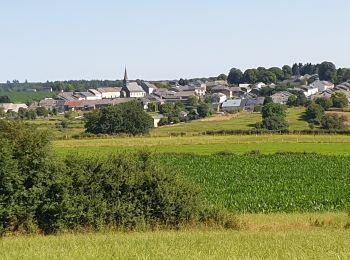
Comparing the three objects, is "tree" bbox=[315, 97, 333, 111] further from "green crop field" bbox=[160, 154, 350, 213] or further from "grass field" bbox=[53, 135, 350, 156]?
"green crop field" bbox=[160, 154, 350, 213]

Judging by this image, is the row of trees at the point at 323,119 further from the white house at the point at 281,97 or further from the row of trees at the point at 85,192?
the row of trees at the point at 85,192

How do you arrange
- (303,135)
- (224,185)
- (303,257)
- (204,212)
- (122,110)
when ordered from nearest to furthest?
(303,257) < (204,212) < (224,185) < (303,135) < (122,110)

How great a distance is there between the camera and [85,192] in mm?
18625

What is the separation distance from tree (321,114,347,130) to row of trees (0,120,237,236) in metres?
76.0

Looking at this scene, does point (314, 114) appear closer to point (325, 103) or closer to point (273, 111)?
point (273, 111)

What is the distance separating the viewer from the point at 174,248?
37.5 ft

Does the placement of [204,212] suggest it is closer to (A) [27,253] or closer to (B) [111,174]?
(B) [111,174]

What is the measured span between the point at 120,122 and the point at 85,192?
7386 centimetres

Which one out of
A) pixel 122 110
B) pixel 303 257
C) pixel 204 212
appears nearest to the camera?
pixel 303 257

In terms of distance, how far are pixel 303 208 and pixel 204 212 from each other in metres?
8.32

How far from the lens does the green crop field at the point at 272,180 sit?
27.7 m

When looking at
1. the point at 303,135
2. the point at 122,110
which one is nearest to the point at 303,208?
the point at 303,135

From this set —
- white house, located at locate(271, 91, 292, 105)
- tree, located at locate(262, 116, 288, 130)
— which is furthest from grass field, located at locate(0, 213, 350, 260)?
white house, located at locate(271, 91, 292, 105)

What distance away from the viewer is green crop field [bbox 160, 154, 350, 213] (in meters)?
27.7
